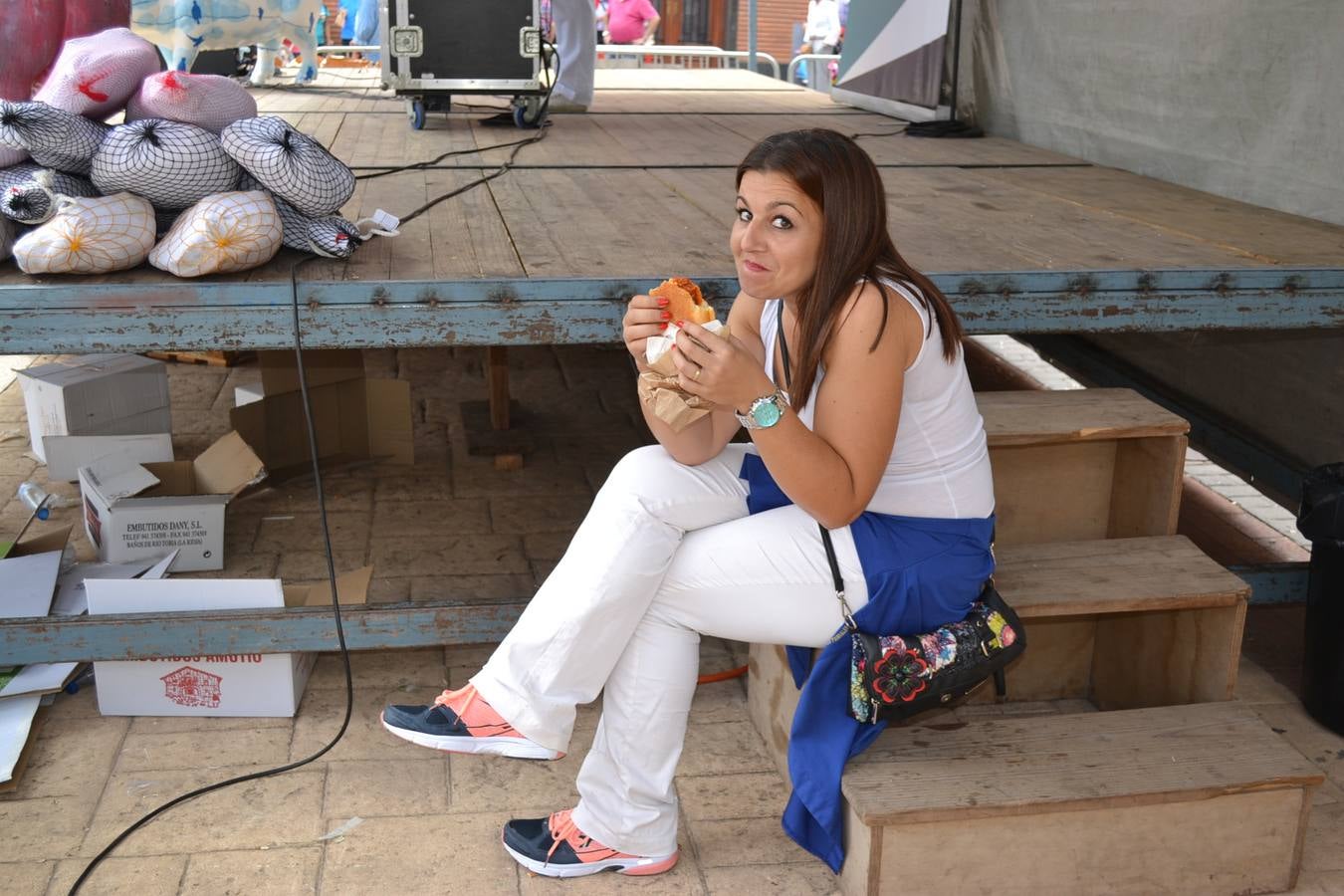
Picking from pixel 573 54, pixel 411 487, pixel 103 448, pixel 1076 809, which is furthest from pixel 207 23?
pixel 1076 809

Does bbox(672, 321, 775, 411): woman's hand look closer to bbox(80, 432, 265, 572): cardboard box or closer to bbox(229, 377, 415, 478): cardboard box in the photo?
bbox(80, 432, 265, 572): cardboard box

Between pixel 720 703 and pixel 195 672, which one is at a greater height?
pixel 195 672

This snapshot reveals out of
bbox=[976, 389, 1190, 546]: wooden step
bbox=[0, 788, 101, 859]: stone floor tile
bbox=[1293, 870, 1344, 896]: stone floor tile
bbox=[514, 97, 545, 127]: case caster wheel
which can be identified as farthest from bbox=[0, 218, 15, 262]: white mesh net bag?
bbox=[514, 97, 545, 127]: case caster wheel

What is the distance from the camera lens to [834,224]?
2184mm

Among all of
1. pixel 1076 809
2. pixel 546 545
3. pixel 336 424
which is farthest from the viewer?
pixel 336 424

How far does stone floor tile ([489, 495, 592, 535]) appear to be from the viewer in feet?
14.0

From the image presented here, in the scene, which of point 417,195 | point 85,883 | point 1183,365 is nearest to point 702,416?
point 85,883

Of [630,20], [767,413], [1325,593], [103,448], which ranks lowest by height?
[103,448]

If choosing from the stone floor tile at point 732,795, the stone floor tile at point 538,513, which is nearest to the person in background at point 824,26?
the stone floor tile at point 538,513

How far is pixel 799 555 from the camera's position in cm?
226

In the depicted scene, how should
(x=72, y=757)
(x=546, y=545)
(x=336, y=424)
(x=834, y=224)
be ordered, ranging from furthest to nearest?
(x=336, y=424)
(x=546, y=545)
(x=72, y=757)
(x=834, y=224)

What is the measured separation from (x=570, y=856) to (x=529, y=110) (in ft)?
13.0

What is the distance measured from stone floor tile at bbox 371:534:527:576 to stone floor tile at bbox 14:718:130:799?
3.50ft

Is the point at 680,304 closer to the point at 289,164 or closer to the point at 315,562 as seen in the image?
the point at 289,164
